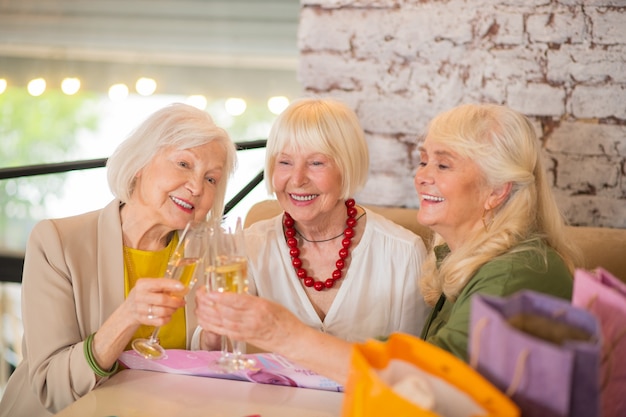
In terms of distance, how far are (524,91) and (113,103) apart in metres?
5.76

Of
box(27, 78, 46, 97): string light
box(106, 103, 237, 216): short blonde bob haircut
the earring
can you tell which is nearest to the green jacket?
the earring

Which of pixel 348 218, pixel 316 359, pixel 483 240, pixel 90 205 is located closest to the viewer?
pixel 316 359

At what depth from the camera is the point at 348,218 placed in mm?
2189

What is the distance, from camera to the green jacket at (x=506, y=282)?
142 cm

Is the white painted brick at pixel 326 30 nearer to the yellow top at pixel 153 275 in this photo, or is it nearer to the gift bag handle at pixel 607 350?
the yellow top at pixel 153 275

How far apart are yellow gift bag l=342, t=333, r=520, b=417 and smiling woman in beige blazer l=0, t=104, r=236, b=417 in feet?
2.56

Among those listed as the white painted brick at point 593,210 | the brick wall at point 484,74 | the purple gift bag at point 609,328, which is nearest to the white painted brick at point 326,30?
the brick wall at point 484,74

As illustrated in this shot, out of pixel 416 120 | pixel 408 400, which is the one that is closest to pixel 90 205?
pixel 416 120

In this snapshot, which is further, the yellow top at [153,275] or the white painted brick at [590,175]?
the white painted brick at [590,175]

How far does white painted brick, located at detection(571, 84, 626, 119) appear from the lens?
2406 millimetres

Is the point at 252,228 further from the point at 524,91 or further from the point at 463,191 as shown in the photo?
the point at 524,91

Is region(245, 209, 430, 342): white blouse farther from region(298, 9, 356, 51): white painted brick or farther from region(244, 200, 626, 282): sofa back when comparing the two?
region(298, 9, 356, 51): white painted brick

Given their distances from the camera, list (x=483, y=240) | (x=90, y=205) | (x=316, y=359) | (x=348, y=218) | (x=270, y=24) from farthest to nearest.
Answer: (x=90, y=205)
(x=270, y=24)
(x=348, y=218)
(x=483, y=240)
(x=316, y=359)

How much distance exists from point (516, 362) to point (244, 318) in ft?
2.22
